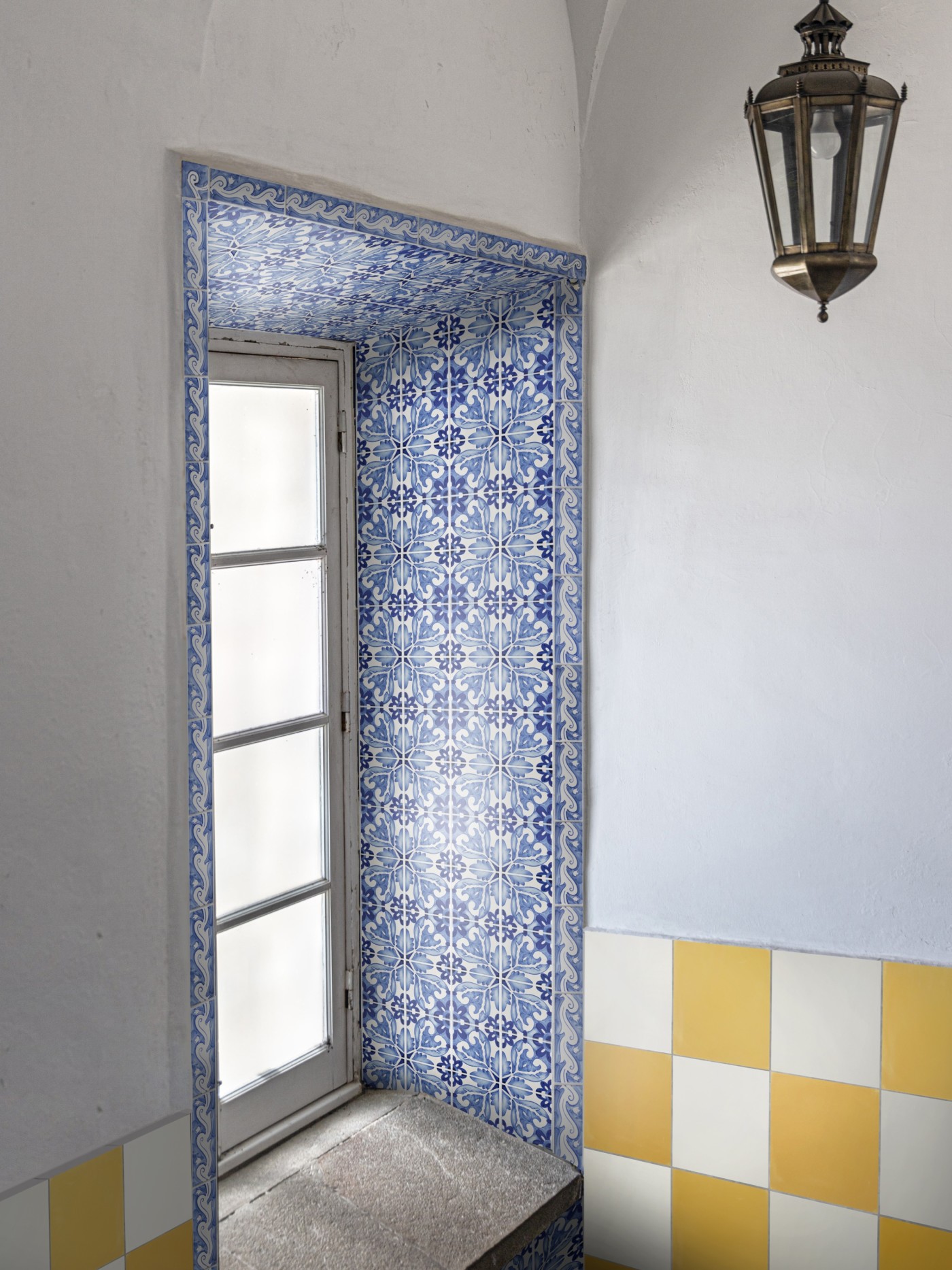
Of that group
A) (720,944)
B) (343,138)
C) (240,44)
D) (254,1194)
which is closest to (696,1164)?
(720,944)

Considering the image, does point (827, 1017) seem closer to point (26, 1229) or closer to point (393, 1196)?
point (393, 1196)

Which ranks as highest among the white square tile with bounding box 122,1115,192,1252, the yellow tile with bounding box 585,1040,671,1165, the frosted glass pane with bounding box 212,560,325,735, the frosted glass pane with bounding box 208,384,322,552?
the frosted glass pane with bounding box 208,384,322,552

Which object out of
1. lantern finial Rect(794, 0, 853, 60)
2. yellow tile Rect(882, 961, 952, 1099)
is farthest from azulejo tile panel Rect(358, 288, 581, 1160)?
lantern finial Rect(794, 0, 853, 60)

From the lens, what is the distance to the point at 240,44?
1.33 metres

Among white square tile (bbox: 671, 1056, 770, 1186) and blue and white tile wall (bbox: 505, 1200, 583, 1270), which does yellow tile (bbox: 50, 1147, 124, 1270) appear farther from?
white square tile (bbox: 671, 1056, 770, 1186)

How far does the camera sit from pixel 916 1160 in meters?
1.64

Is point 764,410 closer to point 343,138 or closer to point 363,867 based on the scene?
point 343,138

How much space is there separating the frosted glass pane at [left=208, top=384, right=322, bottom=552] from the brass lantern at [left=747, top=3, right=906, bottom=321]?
3.37 ft

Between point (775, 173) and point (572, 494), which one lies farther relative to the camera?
point (572, 494)

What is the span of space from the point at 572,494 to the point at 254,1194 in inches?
50.3

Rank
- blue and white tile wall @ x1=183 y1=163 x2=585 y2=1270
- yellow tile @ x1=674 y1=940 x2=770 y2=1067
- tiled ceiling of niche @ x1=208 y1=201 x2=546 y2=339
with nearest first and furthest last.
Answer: tiled ceiling of niche @ x1=208 y1=201 x2=546 y2=339 < yellow tile @ x1=674 y1=940 x2=770 y2=1067 < blue and white tile wall @ x1=183 y1=163 x2=585 y2=1270

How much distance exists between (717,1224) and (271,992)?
856 mm

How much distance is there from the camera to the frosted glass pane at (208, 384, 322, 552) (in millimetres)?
1881

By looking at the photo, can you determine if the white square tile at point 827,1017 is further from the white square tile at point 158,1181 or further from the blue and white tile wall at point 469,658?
the white square tile at point 158,1181
